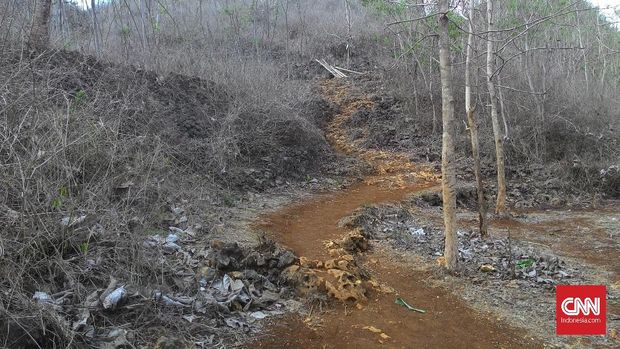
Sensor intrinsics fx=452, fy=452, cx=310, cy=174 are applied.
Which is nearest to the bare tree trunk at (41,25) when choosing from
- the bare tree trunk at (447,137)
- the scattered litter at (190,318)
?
the scattered litter at (190,318)

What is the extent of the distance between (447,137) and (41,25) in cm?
880

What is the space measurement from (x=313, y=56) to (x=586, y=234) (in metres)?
18.1

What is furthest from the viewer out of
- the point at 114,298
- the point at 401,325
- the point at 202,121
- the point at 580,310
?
the point at 202,121

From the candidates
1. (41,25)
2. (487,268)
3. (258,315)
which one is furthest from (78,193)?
(41,25)

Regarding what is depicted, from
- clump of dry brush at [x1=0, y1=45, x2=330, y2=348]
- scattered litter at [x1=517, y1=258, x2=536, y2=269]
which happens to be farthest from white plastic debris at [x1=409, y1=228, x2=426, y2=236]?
clump of dry brush at [x1=0, y1=45, x2=330, y2=348]

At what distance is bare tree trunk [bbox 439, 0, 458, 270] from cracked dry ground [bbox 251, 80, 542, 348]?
0.50 m

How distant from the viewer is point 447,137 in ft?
17.7

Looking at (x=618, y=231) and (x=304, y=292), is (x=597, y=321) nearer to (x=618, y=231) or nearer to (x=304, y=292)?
(x=304, y=292)

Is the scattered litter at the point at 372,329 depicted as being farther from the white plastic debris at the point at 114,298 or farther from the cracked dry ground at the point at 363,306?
Result: the white plastic debris at the point at 114,298

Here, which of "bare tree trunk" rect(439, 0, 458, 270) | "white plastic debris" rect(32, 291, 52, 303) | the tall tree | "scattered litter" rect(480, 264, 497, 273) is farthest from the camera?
the tall tree

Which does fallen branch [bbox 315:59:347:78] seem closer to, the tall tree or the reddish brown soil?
the tall tree

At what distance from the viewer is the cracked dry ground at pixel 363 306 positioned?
13.7ft

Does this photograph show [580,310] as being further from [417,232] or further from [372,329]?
[417,232]

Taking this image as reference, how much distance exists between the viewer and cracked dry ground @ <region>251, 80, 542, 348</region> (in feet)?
13.7
